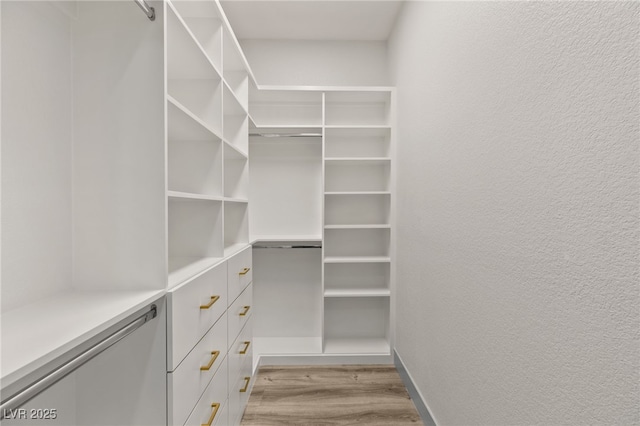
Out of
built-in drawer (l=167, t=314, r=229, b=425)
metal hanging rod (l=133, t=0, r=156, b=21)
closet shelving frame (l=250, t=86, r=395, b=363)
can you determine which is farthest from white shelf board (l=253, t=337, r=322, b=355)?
metal hanging rod (l=133, t=0, r=156, b=21)

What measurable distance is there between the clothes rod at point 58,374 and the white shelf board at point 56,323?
3 centimetres

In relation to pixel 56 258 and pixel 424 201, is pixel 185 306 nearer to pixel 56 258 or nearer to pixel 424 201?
pixel 56 258

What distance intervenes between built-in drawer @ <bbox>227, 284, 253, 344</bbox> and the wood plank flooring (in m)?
0.57

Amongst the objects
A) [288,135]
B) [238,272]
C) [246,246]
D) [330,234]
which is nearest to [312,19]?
[288,135]

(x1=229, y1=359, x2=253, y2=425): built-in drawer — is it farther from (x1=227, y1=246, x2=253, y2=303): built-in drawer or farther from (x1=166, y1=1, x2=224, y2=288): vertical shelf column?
(x1=166, y1=1, x2=224, y2=288): vertical shelf column

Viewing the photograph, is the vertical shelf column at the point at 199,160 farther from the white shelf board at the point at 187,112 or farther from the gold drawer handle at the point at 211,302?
the gold drawer handle at the point at 211,302

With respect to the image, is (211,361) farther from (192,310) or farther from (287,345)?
(287,345)

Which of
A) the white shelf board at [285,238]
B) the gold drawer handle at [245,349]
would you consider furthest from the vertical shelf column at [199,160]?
the white shelf board at [285,238]

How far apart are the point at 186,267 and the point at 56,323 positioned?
0.65 m

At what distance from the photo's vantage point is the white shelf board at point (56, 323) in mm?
581

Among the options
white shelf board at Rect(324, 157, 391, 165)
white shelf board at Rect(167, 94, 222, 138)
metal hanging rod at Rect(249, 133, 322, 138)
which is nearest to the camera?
white shelf board at Rect(167, 94, 222, 138)

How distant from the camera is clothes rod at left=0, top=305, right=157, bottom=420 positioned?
53 cm

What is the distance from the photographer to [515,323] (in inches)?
39.8

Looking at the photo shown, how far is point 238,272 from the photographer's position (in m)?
1.90
